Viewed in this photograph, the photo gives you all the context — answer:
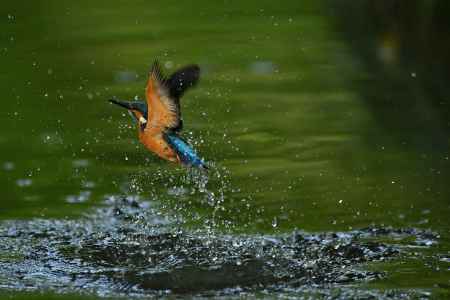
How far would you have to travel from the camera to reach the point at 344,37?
9.48m

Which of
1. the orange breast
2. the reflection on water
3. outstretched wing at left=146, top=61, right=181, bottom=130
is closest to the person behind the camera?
outstretched wing at left=146, top=61, right=181, bottom=130

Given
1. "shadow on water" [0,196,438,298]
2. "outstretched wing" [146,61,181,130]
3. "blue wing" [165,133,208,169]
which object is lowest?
"shadow on water" [0,196,438,298]

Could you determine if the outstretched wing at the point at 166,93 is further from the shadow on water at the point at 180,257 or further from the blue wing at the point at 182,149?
the shadow on water at the point at 180,257

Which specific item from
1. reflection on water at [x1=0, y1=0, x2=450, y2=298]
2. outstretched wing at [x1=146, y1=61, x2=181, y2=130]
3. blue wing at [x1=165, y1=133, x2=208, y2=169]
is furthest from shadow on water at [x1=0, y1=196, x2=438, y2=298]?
outstretched wing at [x1=146, y1=61, x2=181, y2=130]

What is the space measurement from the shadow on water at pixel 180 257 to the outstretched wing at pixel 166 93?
2.10ft

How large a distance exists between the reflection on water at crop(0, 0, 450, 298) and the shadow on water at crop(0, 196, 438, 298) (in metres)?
0.01

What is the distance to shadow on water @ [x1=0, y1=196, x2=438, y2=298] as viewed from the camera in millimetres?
4496

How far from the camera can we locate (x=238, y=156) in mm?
6312

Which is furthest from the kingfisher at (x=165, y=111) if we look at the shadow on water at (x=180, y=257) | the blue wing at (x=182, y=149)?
the shadow on water at (x=180, y=257)

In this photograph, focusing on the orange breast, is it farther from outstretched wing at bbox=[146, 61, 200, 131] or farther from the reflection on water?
the reflection on water

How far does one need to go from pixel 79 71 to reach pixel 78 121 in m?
1.29

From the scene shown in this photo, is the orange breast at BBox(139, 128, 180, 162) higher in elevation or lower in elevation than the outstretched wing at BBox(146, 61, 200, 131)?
lower

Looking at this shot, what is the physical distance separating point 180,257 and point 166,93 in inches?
34.2

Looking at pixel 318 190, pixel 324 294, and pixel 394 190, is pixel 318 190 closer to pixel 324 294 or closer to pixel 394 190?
pixel 394 190
